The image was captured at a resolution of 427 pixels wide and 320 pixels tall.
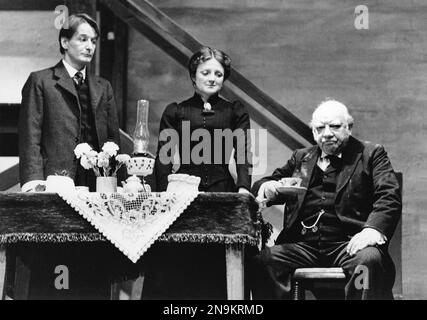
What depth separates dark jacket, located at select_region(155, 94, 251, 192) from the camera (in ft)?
17.0

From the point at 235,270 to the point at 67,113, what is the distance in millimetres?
1519

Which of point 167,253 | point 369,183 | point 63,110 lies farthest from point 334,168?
point 63,110

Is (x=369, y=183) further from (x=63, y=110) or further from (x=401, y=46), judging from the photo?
(x=401, y=46)

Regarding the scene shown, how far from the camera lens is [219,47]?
756 centimetres

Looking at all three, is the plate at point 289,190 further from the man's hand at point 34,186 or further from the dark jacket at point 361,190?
the man's hand at point 34,186

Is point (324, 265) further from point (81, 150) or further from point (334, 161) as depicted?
point (81, 150)

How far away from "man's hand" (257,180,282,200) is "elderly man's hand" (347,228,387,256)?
512 mm

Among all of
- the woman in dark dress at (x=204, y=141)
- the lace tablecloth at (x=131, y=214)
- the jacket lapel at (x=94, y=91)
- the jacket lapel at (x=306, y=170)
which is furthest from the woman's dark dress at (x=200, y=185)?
the jacket lapel at (x=94, y=91)

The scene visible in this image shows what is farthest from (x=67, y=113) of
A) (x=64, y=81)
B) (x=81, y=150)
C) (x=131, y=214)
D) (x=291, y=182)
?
(x=291, y=182)

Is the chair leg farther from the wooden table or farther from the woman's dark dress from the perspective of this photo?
the wooden table

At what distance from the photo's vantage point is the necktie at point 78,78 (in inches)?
209

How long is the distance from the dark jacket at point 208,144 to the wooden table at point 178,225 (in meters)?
0.73

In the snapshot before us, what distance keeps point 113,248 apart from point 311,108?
3.31m

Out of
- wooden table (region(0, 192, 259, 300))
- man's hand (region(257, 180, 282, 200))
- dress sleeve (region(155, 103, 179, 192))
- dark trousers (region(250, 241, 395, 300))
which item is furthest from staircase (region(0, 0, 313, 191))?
wooden table (region(0, 192, 259, 300))
